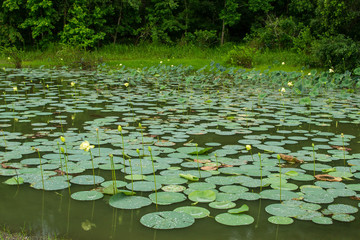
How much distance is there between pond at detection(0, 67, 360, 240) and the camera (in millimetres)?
2016

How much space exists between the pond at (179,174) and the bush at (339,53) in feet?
18.8

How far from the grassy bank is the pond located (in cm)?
706

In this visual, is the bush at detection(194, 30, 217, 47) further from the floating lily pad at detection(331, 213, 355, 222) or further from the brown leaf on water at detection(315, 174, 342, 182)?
the floating lily pad at detection(331, 213, 355, 222)

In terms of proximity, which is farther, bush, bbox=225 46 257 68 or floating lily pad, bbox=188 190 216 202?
bush, bbox=225 46 257 68

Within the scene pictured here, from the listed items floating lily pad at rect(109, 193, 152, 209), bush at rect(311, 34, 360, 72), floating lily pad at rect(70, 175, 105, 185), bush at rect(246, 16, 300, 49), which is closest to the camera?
floating lily pad at rect(109, 193, 152, 209)

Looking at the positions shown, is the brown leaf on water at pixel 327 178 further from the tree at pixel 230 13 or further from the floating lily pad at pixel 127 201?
the tree at pixel 230 13

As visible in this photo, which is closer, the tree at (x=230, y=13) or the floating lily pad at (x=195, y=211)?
the floating lily pad at (x=195, y=211)

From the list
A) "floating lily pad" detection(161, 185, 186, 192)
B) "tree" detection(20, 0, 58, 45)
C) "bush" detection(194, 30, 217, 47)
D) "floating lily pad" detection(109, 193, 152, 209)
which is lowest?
"floating lily pad" detection(161, 185, 186, 192)

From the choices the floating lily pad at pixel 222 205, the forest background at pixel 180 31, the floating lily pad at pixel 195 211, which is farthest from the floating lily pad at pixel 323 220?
the forest background at pixel 180 31

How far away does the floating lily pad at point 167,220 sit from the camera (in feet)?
6.37

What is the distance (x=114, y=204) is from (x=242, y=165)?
1.11 meters

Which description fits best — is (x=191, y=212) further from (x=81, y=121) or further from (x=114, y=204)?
(x=81, y=121)

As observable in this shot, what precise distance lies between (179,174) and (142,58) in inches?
506

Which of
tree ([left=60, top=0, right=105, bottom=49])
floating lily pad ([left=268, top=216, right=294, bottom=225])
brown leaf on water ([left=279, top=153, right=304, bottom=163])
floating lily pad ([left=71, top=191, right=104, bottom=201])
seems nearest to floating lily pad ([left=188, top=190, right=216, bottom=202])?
floating lily pad ([left=268, top=216, right=294, bottom=225])
